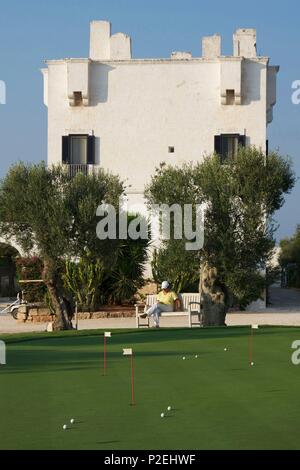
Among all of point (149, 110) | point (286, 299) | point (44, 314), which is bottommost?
point (44, 314)

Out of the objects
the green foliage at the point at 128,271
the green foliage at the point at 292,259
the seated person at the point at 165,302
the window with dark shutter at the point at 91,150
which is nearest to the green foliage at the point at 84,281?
the green foliage at the point at 128,271

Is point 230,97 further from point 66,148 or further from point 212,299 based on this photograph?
point 212,299

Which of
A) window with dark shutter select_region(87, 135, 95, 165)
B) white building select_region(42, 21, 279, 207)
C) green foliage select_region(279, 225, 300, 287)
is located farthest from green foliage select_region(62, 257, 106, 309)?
green foliage select_region(279, 225, 300, 287)

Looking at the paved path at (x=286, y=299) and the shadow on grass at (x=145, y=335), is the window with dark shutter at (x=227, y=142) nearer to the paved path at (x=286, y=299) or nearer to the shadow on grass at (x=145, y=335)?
the paved path at (x=286, y=299)

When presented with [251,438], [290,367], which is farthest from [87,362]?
[251,438]

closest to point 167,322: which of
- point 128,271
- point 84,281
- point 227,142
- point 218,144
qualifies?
point 128,271

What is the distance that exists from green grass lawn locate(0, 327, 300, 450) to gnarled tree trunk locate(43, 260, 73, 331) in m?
8.31

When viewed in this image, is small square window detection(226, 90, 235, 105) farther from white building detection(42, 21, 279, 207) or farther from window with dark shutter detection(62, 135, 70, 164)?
window with dark shutter detection(62, 135, 70, 164)

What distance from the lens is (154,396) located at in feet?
40.4

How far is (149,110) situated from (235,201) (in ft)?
63.1

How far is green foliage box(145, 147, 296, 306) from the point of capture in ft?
92.3

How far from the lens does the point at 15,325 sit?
119 feet

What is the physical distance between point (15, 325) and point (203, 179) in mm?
11143
